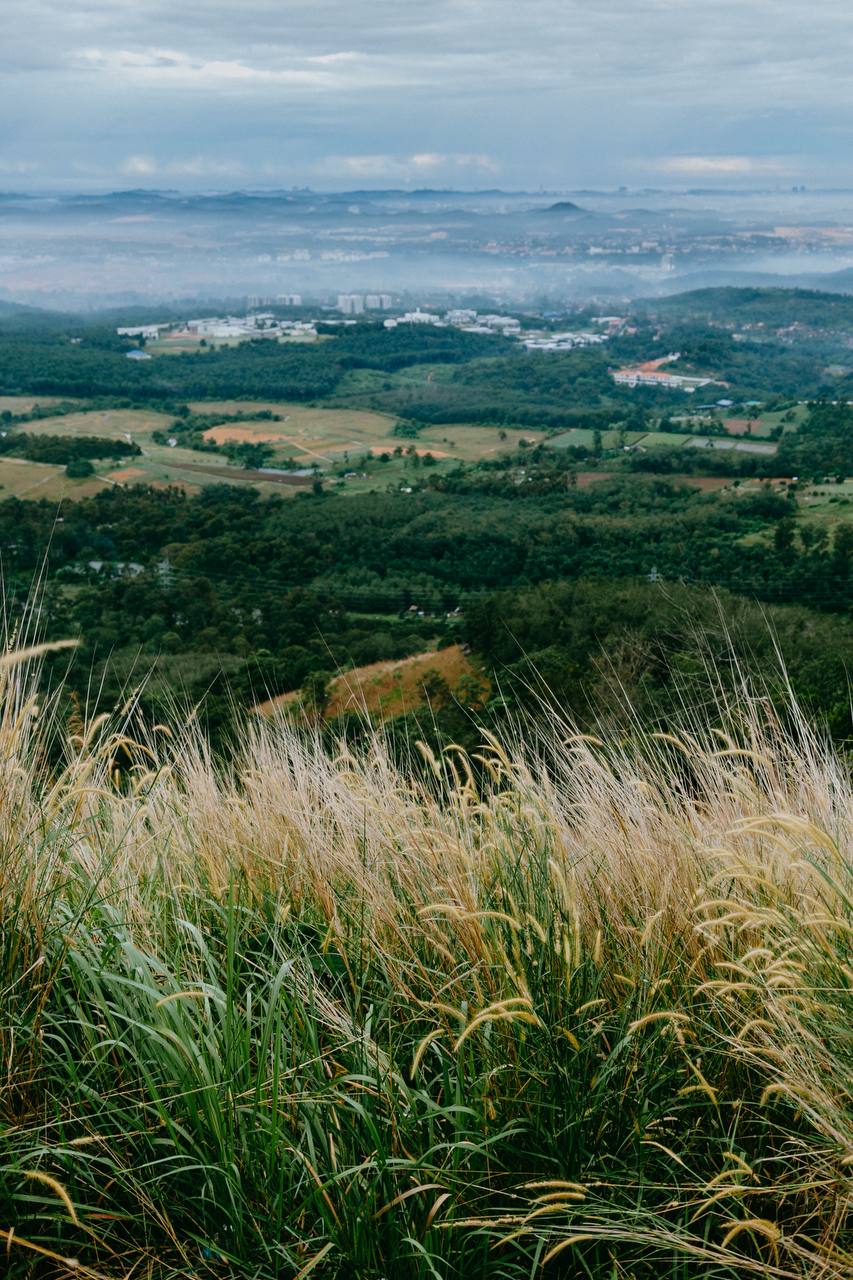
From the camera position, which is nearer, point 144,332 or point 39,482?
point 39,482

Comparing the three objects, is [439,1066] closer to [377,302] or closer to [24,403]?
[24,403]

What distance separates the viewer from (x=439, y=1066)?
2.12m

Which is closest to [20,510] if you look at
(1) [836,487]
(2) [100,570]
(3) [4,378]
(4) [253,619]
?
(2) [100,570]

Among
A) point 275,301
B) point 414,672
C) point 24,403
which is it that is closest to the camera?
point 414,672

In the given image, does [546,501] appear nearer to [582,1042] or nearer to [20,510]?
[20,510]

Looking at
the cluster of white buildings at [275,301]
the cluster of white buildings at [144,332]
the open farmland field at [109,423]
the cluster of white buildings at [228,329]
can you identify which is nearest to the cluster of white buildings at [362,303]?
the cluster of white buildings at [275,301]

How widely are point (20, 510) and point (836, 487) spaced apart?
115 feet

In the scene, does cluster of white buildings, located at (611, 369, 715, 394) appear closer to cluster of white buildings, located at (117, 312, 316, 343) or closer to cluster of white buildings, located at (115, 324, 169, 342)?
cluster of white buildings, located at (117, 312, 316, 343)

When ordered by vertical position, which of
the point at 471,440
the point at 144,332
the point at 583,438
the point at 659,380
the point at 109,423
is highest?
the point at 144,332

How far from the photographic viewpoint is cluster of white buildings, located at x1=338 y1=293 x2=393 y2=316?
136m

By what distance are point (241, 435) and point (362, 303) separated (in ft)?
261

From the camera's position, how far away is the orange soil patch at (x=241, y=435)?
2589 inches

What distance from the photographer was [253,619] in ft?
94.9

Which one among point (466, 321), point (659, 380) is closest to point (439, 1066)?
point (659, 380)
